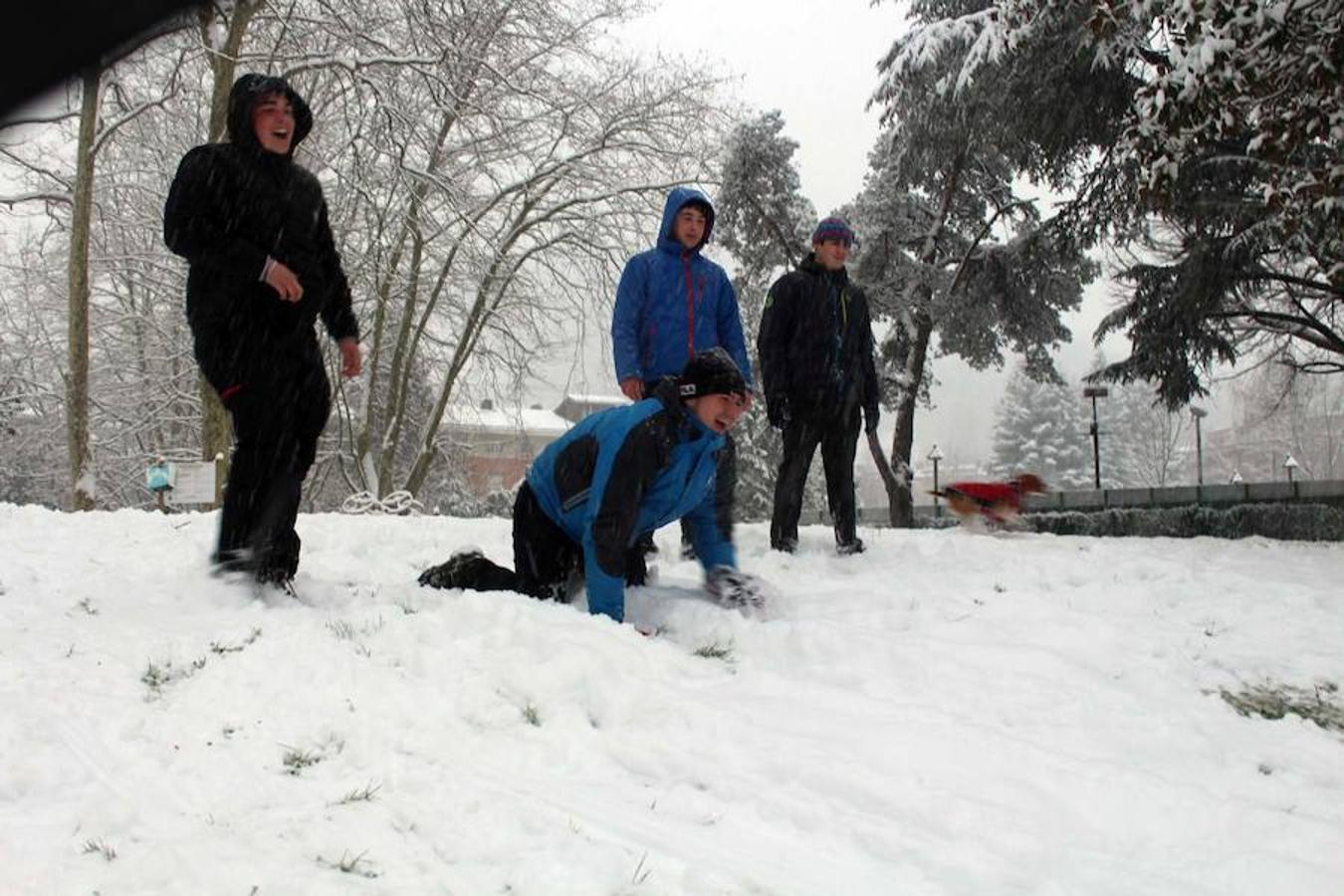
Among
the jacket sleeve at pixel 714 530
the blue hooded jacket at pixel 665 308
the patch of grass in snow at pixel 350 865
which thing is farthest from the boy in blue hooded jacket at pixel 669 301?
the patch of grass in snow at pixel 350 865

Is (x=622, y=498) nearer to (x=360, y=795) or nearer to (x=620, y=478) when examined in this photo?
(x=620, y=478)

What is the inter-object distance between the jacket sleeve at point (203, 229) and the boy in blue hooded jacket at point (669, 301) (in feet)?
6.25

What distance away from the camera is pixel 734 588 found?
13.7ft

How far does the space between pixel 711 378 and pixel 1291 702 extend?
2417 millimetres

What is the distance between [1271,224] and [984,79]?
3.55 metres

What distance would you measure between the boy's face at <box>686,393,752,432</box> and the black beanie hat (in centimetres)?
2

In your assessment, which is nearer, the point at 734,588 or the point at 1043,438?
the point at 734,588

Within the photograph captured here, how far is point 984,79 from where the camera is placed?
1067 centimetres

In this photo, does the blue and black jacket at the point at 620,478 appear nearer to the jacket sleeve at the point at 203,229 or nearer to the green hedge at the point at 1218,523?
the jacket sleeve at the point at 203,229

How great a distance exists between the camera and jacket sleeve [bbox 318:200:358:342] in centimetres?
396

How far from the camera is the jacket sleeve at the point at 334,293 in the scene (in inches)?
156

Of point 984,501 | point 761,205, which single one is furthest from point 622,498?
point 761,205

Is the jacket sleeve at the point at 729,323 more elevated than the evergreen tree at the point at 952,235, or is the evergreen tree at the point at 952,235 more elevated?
the evergreen tree at the point at 952,235

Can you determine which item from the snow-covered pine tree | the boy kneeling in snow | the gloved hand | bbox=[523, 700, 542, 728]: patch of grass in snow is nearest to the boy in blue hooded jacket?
the gloved hand
